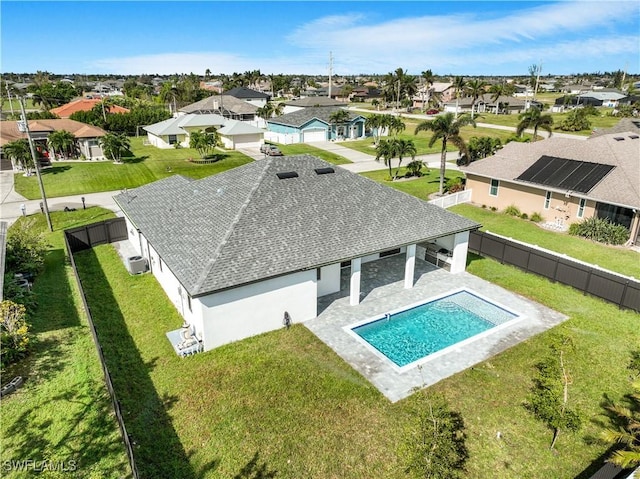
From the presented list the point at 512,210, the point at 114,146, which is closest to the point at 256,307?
the point at 512,210

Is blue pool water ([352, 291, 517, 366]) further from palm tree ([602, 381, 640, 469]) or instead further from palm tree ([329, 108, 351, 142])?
palm tree ([329, 108, 351, 142])

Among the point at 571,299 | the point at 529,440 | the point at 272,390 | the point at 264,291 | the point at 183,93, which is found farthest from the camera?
the point at 183,93

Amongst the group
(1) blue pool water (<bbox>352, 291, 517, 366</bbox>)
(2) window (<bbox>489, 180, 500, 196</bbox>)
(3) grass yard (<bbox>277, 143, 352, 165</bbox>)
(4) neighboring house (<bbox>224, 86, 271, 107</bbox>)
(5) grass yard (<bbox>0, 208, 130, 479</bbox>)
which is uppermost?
(4) neighboring house (<bbox>224, 86, 271, 107</bbox>)

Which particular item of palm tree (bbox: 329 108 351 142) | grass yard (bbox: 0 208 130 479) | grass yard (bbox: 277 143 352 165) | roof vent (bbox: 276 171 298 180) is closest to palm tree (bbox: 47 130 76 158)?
grass yard (bbox: 277 143 352 165)

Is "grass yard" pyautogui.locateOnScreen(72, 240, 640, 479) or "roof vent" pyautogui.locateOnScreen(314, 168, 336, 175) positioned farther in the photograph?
"roof vent" pyautogui.locateOnScreen(314, 168, 336, 175)

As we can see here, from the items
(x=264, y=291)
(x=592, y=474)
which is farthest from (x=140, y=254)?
(x=592, y=474)

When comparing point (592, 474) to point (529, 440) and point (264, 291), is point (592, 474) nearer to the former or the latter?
point (529, 440)
